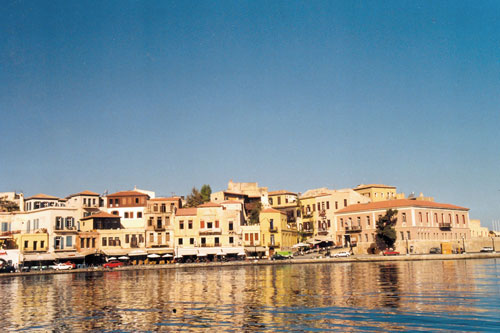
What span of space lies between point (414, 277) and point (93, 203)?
2233 inches

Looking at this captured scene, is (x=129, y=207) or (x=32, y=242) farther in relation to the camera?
(x=129, y=207)

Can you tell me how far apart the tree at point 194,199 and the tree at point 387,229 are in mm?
36920

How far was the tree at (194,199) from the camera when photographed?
9975 cm

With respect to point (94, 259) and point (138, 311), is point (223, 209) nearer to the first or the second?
point (94, 259)

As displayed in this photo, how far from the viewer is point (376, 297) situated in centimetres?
2897

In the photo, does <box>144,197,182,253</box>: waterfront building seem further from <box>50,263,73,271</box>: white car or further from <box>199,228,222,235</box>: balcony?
<box>50,263,73,271</box>: white car

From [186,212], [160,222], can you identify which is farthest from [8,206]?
[186,212]

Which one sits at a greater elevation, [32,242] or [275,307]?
[32,242]

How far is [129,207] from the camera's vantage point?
8381cm

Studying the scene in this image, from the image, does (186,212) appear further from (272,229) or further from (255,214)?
(255,214)

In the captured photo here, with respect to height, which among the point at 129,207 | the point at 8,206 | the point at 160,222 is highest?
the point at 8,206

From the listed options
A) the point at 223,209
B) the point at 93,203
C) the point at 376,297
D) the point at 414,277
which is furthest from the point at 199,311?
the point at 93,203

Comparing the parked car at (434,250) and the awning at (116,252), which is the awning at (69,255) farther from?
the parked car at (434,250)

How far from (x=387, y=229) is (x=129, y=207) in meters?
40.8
